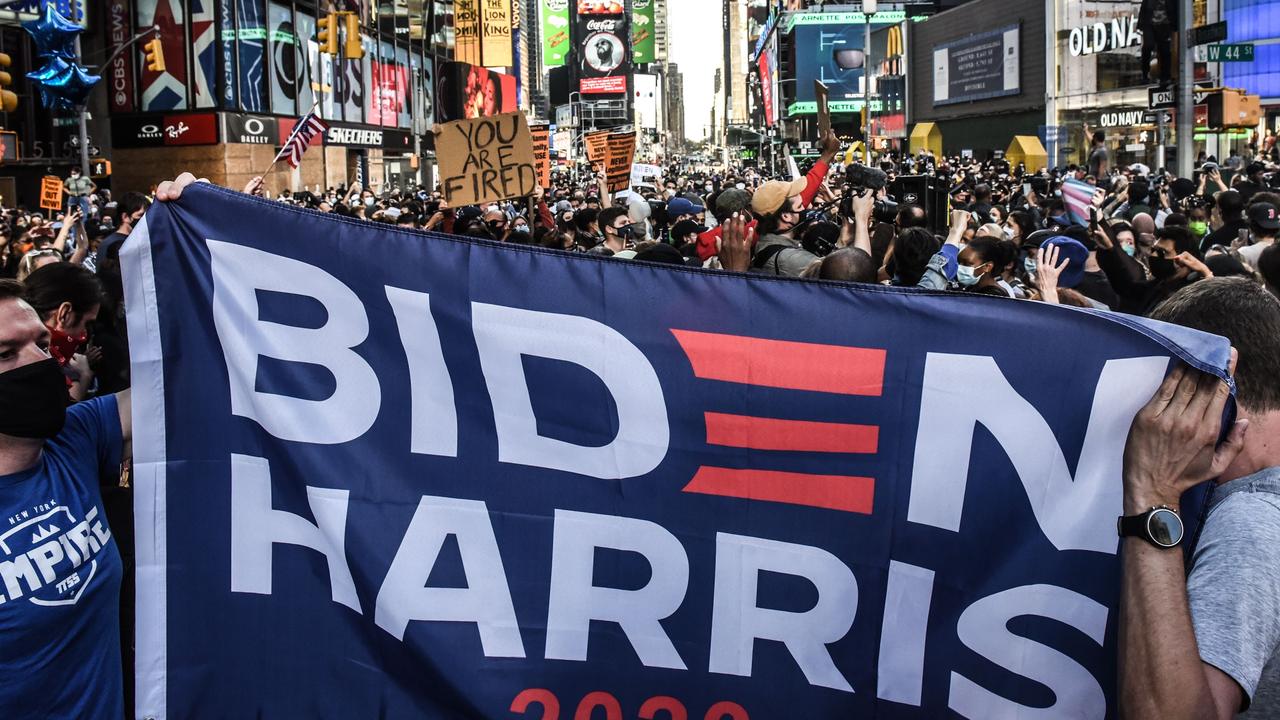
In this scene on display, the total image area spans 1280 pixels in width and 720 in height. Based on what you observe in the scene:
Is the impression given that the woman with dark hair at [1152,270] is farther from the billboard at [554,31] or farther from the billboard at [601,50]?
the billboard at [601,50]

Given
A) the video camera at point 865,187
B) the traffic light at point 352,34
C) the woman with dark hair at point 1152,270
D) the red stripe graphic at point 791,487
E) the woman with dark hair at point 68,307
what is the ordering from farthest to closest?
the traffic light at point 352,34 → the video camera at point 865,187 → the woman with dark hair at point 1152,270 → the woman with dark hair at point 68,307 → the red stripe graphic at point 791,487

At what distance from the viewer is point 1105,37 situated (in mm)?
56688

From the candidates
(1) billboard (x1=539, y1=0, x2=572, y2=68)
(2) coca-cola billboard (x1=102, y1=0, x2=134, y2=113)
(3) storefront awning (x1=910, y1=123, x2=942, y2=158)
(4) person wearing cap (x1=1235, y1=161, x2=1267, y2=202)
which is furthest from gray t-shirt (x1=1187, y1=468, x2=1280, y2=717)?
(1) billboard (x1=539, y1=0, x2=572, y2=68)

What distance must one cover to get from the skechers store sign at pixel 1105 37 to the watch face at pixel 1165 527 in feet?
180

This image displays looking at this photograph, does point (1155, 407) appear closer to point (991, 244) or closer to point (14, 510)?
point (14, 510)

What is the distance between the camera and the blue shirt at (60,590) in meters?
2.85

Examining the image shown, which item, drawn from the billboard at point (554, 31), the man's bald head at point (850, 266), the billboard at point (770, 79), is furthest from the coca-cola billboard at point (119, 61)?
the billboard at point (770, 79)

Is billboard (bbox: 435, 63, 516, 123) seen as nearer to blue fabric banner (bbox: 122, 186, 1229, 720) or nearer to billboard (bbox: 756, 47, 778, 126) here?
blue fabric banner (bbox: 122, 186, 1229, 720)

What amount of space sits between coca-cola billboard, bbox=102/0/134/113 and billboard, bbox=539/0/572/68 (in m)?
82.6

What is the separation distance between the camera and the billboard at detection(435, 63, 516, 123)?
67875mm

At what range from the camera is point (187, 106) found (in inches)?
1578

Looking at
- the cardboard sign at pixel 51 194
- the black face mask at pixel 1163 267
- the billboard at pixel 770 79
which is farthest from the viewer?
the billboard at pixel 770 79

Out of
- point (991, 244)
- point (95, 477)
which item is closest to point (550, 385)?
point (95, 477)

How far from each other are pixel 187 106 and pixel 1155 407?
41.8 meters
